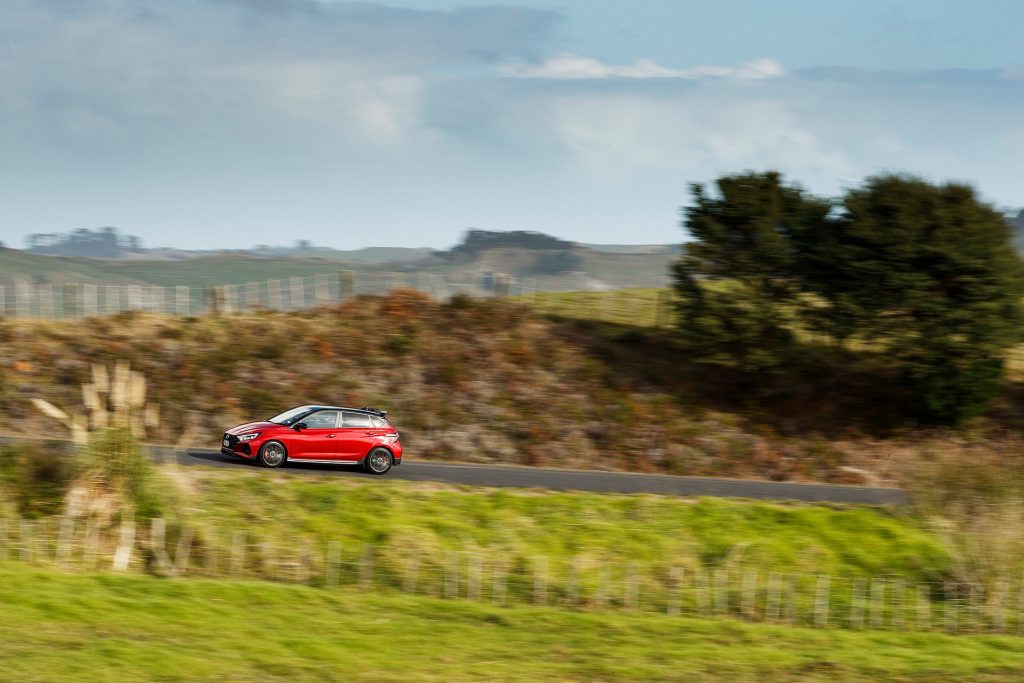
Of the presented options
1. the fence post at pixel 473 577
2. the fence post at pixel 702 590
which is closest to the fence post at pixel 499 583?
the fence post at pixel 473 577

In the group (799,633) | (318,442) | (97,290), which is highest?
(97,290)

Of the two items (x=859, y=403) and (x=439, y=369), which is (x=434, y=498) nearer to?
(x=439, y=369)

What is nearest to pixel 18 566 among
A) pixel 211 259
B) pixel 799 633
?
pixel 799 633

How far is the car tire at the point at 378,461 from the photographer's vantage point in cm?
2717

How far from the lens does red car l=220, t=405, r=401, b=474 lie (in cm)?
2656

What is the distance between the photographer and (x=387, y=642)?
53.2 ft

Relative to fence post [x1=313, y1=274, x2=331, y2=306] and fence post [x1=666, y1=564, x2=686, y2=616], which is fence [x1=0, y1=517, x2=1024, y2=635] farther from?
fence post [x1=313, y1=274, x2=331, y2=306]

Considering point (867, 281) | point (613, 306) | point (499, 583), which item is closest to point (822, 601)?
point (499, 583)

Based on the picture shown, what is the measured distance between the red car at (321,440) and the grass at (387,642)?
747 centimetres

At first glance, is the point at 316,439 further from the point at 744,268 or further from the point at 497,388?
the point at 744,268

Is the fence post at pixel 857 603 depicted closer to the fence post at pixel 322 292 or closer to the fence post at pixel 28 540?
the fence post at pixel 28 540

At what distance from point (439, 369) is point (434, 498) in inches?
538

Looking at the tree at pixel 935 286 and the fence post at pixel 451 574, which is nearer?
the fence post at pixel 451 574

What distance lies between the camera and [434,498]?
2480 centimetres
